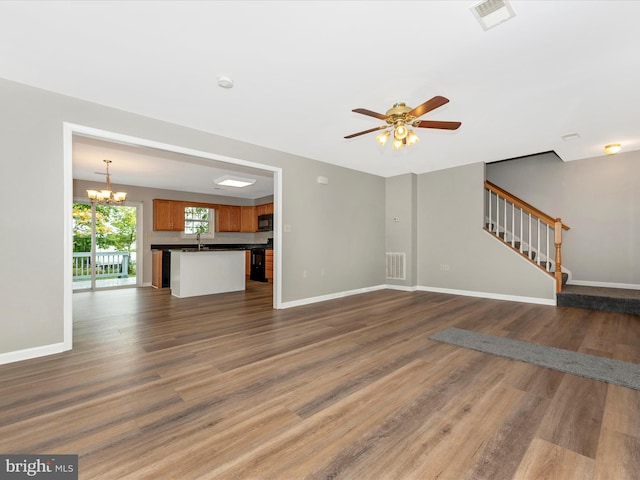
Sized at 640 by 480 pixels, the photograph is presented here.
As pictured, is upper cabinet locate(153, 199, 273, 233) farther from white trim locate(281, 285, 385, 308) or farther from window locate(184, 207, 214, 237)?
white trim locate(281, 285, 385, 308)

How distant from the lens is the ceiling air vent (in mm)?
1834

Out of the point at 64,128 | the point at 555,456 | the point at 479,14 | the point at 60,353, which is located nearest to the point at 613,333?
the point at 555,456

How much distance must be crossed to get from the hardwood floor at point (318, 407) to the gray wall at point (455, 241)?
171cm

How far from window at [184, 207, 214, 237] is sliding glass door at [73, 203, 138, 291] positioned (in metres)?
1.30

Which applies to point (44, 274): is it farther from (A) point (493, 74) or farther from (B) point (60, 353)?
(A) point (493, 74)

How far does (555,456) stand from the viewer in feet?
4.66

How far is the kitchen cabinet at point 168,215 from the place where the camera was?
770 centimetres

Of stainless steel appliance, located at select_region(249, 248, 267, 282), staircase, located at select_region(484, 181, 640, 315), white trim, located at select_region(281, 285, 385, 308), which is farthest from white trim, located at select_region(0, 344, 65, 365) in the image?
staircase, located at select_region(484, 181, 640, 315)

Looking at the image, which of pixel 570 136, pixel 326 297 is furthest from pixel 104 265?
pixel 570 136

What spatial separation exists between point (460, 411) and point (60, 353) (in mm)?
3524

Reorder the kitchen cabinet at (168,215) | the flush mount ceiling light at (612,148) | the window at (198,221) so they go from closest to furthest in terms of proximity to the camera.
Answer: the flush mount ceiling light at (612,148) < the kitchen cabinet at (168,215) < the window at (198,221)

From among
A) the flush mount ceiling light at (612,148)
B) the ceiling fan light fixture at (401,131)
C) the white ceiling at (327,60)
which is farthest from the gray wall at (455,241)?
the ceiling fan light fixture at (401,131)

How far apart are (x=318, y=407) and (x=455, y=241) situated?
5047 mm

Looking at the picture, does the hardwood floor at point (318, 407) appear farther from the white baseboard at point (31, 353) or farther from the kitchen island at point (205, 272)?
the kitchen island at point (205, 272)
